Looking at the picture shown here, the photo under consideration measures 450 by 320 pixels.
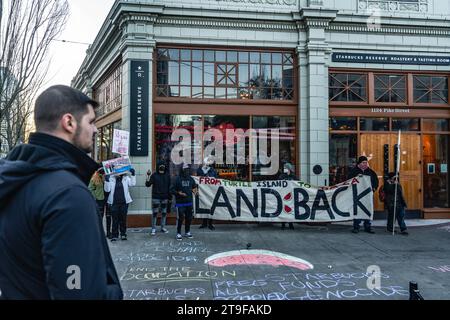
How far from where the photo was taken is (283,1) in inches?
489

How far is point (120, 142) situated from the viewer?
34.2 ft

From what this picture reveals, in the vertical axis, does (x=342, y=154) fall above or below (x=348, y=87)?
below

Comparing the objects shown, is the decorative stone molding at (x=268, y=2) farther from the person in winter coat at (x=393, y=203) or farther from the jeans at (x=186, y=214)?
the jeans at (x=186, y=214)

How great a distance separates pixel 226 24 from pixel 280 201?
18.6ft

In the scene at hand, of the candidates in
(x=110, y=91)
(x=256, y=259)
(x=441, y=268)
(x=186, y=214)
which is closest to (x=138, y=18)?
(x=110, y=91)

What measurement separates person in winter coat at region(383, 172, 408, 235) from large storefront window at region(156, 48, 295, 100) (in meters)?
3.97

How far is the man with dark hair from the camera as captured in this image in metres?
1.54

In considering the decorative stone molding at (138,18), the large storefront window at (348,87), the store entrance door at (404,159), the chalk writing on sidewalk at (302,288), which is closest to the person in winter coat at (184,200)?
the chalk writing on sidewalk at (302,288)

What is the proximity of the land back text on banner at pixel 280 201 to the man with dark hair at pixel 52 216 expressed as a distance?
945cm

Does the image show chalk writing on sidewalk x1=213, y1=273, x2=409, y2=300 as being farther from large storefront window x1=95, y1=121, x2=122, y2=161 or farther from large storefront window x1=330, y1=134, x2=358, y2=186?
large storefront window x1=95, y1=121, x2=122, y2=161

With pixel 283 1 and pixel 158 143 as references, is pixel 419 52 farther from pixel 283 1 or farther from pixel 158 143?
pixel 158 143

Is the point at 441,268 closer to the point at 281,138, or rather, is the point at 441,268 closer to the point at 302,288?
the point at 302,288

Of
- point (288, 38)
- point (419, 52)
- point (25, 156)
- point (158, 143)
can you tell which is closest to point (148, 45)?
point (158, 143)
